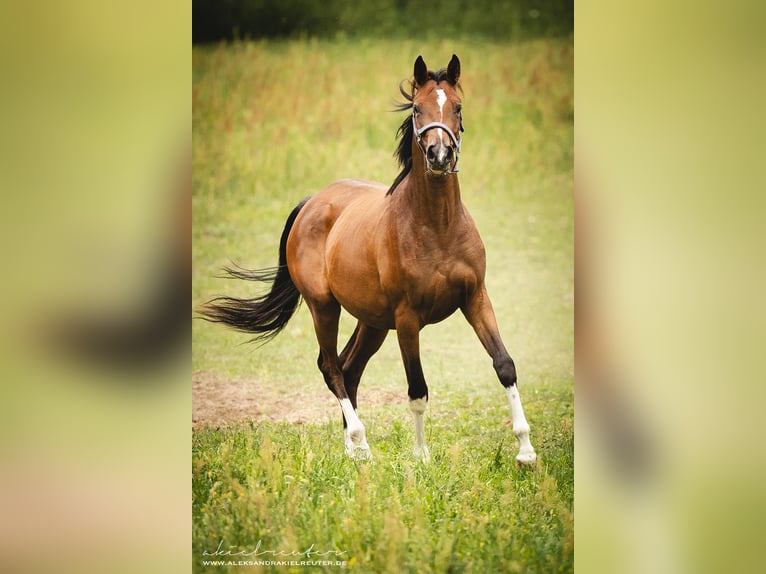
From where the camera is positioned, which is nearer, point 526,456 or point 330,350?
point 526,456

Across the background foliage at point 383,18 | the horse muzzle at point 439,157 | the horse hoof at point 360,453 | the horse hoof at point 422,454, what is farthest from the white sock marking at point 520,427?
the background foliage at point 383,18

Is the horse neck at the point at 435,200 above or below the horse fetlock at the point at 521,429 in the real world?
above

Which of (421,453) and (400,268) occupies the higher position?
(400,268)

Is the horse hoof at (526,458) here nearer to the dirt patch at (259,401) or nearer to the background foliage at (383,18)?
the dirt patch at (259,401)

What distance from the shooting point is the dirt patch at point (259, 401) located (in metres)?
4.17

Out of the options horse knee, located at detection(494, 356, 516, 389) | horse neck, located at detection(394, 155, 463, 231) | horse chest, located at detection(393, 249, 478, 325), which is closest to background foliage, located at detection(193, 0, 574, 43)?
horse neck, located at detection(394, 155, 463, 231)

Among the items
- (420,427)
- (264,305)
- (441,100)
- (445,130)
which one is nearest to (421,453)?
(420,427)

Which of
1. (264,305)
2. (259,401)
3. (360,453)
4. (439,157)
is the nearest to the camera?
(439,157)

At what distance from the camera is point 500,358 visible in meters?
3.86

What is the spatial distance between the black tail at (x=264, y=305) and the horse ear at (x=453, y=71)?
4.12ft

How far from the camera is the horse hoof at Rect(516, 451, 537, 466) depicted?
396 cm

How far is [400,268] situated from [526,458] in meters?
1.09

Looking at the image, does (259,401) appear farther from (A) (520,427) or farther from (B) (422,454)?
(A) (520,427)
